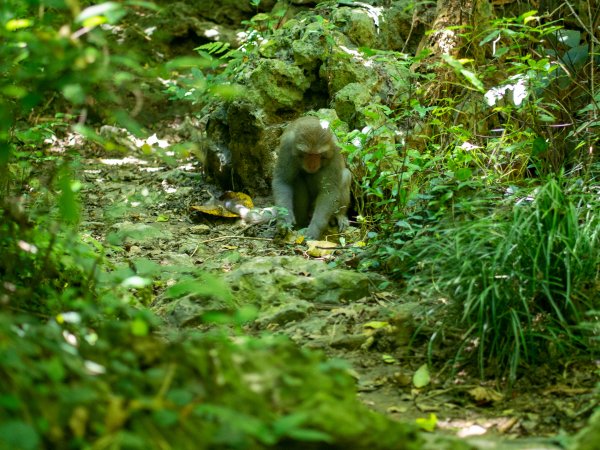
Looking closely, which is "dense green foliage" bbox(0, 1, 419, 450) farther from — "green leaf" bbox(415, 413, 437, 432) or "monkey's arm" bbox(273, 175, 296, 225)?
"monkey's arm" bbox(273, 175, 296, 225)

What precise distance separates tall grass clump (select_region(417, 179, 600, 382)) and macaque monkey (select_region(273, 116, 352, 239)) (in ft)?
10.1

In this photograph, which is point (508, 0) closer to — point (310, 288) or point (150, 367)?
point (310, 288)

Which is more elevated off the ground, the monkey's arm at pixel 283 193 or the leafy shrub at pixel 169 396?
the leafy shrub at pixel 169 396

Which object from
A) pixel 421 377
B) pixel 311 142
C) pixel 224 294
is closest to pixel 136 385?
pixel 224 294

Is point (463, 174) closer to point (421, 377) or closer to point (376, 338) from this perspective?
point (376, 338)

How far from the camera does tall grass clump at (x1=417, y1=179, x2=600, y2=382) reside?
3404mm

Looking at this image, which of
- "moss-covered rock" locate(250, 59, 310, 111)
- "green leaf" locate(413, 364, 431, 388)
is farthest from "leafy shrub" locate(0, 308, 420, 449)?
"moss-covered rock" locate(250, 59, 310, 111)

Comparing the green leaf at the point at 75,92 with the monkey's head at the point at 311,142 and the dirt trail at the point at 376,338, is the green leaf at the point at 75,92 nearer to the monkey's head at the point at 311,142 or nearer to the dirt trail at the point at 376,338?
the dirt trail at the point at 376,338

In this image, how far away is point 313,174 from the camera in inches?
278

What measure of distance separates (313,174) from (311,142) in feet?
1.68

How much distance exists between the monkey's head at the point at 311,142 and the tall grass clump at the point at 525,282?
9.99 ft

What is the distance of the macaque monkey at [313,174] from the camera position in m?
6.67

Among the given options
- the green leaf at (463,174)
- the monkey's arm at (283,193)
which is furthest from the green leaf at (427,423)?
the monkey's arm at (283,193)

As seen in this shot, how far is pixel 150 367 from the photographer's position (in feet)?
6.70
